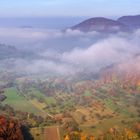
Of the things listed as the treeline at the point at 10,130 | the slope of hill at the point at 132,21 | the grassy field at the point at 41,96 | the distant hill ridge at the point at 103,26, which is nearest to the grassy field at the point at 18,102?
the grassy field at the point at 41,96

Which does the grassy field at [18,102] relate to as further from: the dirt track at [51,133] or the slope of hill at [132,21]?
the slope of hill at [132,21]

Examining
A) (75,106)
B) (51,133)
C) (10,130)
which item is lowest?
(75,106)

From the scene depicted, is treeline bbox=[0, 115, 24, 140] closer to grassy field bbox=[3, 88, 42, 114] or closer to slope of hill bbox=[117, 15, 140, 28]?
grassy field bbox=[3, 88, 42, 114]

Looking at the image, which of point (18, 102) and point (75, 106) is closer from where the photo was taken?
point (75, 106)

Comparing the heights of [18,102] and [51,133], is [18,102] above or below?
below

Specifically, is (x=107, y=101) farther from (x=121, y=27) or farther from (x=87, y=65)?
(x=121, y=27)

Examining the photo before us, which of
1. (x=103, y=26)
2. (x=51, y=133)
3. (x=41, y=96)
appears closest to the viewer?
(x=51, y=133)

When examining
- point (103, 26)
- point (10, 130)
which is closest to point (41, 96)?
point (10, 130)

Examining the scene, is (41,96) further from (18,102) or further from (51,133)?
(51,133)

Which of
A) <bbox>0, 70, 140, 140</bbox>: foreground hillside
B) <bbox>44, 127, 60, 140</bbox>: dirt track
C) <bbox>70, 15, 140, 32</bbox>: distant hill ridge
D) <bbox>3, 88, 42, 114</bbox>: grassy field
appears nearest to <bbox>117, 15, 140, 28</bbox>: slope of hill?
<bbox>70, 15, 140, 32</bbox>: distant hill ridge

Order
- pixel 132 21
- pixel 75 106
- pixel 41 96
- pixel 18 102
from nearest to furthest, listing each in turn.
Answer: pixel 75 106 → pixel 18 102 → pixel 41 96 → pixel 132 21
